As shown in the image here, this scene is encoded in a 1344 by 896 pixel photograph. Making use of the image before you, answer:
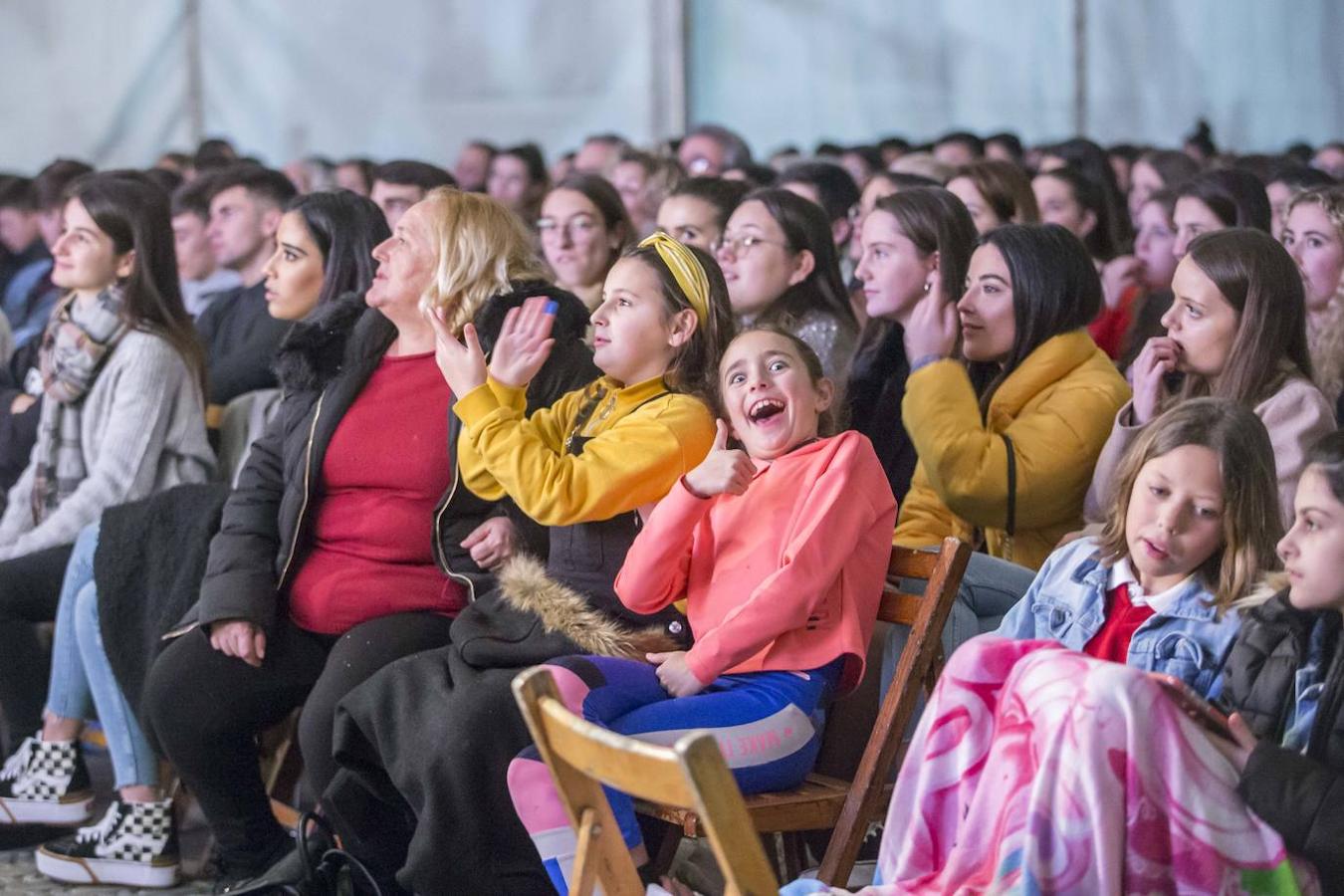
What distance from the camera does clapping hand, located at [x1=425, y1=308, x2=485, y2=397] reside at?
3393 millimetres

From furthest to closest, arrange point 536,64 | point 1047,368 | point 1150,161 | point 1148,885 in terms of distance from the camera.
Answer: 1. point 536,64
2. point 1150,161
3. point 1047,368
4. point 1148,885

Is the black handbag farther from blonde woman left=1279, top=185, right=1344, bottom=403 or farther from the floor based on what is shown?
the floor

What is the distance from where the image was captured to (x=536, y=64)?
410 inches

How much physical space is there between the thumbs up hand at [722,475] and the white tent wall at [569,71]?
7.32 metres

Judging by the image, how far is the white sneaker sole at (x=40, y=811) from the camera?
421cm

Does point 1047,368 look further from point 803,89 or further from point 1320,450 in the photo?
point 803,89

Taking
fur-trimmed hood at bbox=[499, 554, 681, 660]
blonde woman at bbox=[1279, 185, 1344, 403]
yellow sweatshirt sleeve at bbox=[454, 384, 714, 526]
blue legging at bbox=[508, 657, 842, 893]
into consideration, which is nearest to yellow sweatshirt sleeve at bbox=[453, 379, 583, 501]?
yellow sweatshirt sleeve at bbox=[454, 384, 714, 526]

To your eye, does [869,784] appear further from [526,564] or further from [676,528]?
[526,564]

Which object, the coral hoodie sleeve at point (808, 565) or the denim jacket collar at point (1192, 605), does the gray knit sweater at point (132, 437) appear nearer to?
the coral hoodie sleeve at point (808, 565)

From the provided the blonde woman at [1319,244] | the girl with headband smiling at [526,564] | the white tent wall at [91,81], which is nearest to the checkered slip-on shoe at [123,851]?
the girl with headband smiling at [526,564]

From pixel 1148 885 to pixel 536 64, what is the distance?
28.0 ft

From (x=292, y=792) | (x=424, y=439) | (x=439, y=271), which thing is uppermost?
(x=439, y=271)

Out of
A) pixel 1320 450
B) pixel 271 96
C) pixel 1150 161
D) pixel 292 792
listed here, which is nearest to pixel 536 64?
pixel 271 96

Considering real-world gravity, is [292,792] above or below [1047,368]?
below
